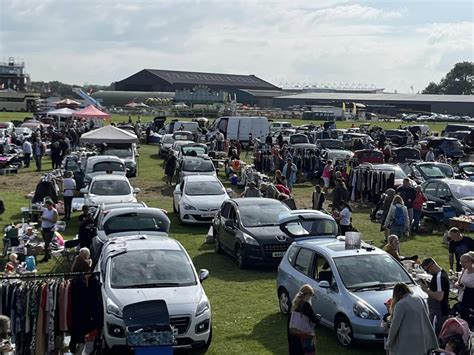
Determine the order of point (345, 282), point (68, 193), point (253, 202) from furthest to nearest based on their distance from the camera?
point (68, 193) → point (253, 202) → point (345, 282)

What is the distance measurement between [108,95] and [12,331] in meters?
114

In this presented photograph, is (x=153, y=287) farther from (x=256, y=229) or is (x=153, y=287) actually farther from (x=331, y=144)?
(x=331, y=144)

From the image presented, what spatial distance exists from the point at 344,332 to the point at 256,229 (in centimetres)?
585

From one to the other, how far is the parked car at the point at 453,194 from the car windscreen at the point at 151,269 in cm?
1155

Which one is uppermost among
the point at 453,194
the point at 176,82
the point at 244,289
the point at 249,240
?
the point at 176,82

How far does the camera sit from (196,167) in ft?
91.9

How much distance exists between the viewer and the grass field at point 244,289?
10.8 meters

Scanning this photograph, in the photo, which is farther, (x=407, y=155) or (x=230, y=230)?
(x=407, y=155)

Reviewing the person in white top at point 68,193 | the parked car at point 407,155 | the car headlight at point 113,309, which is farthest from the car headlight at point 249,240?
the parked car at point 407,155

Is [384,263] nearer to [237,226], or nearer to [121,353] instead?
[121,353]

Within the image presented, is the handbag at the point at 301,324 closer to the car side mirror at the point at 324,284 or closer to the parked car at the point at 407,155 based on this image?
the car side mirror at the point at 324,284

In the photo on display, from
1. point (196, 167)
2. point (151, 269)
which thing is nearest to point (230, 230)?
point (151, 269)

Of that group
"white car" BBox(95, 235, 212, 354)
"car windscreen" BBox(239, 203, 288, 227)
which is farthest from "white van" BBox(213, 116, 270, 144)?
"white car" BBox(95, 235, 212, 354)

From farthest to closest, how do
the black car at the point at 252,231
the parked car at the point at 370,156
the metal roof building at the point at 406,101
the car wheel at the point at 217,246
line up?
the metal roof building at the point at 406,101
the parked car at the point at 370,156
the car wheel at the point at 217,246
the black car at the point at 252,231
